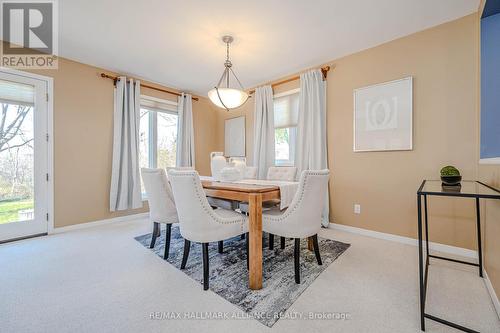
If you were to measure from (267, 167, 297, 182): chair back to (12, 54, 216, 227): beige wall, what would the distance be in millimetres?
2652

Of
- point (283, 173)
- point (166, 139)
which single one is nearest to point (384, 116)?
point (283, 173)

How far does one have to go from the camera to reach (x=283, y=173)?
3.01 meters

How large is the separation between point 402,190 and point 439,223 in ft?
1.58

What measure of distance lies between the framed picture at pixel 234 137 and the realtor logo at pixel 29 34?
9.74ft

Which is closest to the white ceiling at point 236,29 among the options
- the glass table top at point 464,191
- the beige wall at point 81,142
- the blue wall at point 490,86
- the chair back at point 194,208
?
the beige wall at point 81,142

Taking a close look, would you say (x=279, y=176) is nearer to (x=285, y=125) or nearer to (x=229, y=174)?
(x=229, y=174)

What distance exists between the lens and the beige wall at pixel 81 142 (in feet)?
10.2

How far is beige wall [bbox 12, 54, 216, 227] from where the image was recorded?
3111mm

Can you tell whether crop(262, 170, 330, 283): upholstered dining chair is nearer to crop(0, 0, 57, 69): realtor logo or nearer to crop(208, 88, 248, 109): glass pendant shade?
crop(208, 88, 248, 109): glass pendant shade

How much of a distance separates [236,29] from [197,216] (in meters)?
2.11

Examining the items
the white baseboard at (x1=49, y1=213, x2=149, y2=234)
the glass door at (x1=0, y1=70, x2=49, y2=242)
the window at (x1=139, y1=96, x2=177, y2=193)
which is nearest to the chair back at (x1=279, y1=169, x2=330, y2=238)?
the white baseboard at (x1=49, y1=213, x2=149, y2=234)

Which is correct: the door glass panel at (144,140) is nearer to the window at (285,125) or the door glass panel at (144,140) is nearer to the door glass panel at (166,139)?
the door glass panel at (166,139)

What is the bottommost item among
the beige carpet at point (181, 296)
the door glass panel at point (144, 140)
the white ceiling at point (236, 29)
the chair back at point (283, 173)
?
the beige carpet at point (181, 296)

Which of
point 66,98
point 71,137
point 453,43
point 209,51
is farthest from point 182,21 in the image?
point 453,43
